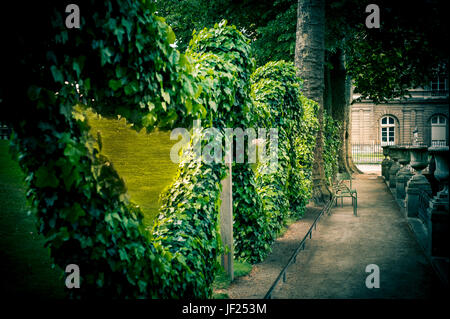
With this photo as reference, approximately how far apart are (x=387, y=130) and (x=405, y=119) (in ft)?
7.94

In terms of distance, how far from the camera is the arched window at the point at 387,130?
44.5m

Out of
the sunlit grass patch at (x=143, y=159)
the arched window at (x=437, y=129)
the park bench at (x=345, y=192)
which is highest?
the arched window at (x=437, y=129)

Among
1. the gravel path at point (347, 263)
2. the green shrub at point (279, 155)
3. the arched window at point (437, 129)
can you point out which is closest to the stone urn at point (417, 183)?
the gravel path at point (347, 263)

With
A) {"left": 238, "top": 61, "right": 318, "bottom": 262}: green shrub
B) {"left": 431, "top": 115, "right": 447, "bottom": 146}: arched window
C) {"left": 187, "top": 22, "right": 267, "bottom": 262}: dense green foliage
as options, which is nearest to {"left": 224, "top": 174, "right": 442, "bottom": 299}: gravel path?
{"left": 238, "top": 61, "right": 318, "bottom": 262}: green shrub

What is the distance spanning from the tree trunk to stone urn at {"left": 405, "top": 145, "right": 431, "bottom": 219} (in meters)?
2.91

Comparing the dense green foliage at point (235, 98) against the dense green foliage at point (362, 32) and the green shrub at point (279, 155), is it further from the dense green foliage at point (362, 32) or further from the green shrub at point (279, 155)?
the dense green foliage at point (362, 32)

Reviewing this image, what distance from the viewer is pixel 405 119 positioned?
4353 cm

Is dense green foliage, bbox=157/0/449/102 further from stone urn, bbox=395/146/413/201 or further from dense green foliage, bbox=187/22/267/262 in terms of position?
dense green foliage, bbox=187/22/267/262

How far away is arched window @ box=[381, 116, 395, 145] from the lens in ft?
146

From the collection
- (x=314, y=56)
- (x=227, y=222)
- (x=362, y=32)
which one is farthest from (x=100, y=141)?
(x=362, y=32)
